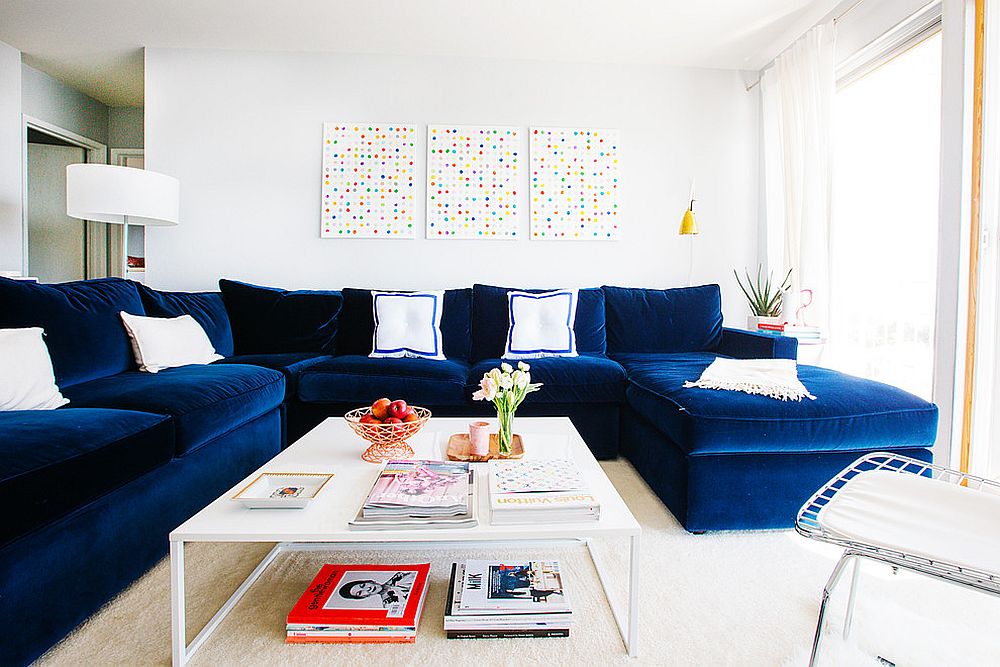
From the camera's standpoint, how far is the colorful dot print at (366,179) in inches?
150

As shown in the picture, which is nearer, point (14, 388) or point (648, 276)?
point (14, 388)

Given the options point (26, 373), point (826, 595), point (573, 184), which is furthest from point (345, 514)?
point (573, 184)

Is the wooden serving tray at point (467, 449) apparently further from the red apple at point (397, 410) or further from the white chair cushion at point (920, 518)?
the white chair cushion at point (920, 518)

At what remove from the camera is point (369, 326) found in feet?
11.0

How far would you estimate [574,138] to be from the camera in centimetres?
389

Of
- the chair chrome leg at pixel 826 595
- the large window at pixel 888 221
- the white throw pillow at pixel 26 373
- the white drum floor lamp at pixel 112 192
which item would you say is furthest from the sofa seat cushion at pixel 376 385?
the large window at pixel 888 221

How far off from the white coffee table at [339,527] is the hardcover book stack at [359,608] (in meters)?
0.18

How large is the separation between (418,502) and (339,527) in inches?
7.1

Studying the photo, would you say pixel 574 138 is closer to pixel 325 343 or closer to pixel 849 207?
pixel 849 207

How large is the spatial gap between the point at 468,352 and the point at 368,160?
5.04 feet

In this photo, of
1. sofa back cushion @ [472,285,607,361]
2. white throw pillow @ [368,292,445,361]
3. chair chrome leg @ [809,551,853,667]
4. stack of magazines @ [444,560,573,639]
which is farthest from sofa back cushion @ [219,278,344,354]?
chair chrome leg @ [809,551,853,667]

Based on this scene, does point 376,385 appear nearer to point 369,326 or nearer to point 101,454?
point 369,326

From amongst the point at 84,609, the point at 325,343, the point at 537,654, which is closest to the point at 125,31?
the point at 325,343

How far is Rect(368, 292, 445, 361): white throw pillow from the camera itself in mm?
3203
